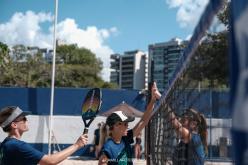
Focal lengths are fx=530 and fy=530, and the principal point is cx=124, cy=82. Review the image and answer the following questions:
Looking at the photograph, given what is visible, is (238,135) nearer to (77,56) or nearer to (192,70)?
(192,70)

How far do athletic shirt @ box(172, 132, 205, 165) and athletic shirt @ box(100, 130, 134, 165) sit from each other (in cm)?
49

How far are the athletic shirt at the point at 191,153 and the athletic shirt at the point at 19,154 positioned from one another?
3.79 feet

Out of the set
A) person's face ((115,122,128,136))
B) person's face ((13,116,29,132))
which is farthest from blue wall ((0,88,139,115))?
person's face ((13,116,29,132))

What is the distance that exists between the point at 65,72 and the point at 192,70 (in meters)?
57.6

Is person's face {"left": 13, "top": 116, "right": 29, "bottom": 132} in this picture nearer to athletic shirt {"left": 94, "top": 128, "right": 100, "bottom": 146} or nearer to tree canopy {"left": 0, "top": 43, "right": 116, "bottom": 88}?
athletic shirt {"left": 94, "top": 128, "right": 100, "bottom": 146}

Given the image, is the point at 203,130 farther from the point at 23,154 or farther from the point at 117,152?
the point at 23,154

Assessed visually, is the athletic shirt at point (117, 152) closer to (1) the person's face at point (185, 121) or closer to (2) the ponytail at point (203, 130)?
(1) the person's face at point (185, 121)

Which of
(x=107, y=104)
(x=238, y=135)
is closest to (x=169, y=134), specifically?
(x=238, y=135)

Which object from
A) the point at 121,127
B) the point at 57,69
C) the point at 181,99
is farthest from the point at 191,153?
the point at 57,69

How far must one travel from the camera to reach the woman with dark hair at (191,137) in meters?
3.56

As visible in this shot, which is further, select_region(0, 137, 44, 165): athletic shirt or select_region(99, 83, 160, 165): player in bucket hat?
select_region(99, 83, 160, 165): player in bucket hat

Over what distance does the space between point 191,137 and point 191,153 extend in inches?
5.1

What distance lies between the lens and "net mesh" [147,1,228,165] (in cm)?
312

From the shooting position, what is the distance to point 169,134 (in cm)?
520
